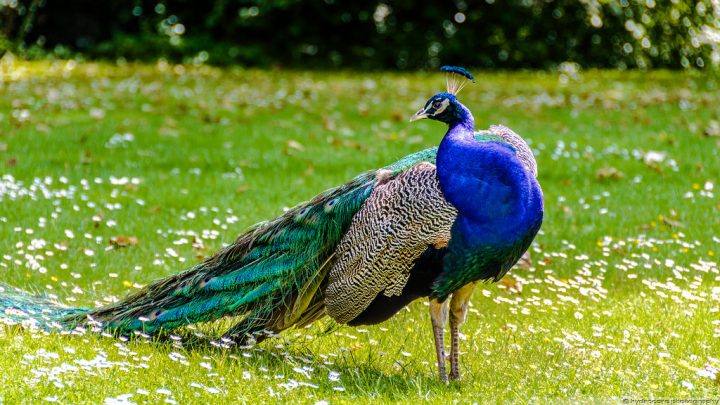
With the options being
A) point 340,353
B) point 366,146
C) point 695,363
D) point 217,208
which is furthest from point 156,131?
point 695,363

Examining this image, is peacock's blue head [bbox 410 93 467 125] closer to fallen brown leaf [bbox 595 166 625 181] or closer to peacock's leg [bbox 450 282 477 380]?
peacock's leg [bbox 450 282 477 380]

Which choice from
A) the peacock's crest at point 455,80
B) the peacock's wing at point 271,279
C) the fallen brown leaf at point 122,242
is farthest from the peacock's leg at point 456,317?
the fallen brown leaf at point 122,242

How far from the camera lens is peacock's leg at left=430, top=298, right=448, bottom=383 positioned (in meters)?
4.77

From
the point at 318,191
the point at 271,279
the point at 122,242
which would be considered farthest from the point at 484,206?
the point at 318,191

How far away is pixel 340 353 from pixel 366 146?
17.5 feet

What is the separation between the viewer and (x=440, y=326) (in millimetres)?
4836

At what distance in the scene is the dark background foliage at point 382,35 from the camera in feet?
59.7

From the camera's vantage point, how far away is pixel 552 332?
5539mm

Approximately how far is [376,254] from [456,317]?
638mm

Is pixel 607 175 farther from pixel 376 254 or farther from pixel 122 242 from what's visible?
pixel 376 254

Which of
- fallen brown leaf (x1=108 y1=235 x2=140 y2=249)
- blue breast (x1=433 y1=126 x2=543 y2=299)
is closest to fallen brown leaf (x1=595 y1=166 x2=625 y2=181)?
fallen brown leaf (x1=108 y1=235 x2=140 y2=249)

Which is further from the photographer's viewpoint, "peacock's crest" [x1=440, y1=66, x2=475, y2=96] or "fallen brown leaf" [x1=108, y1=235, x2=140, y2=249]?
"fallen brown leaf" [x1=108, y1=235, x2=140, y2=249]

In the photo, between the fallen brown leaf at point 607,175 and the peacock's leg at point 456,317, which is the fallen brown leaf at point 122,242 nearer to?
the peacock's leg at point 456,317

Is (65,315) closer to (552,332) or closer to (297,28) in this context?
(552,332)
